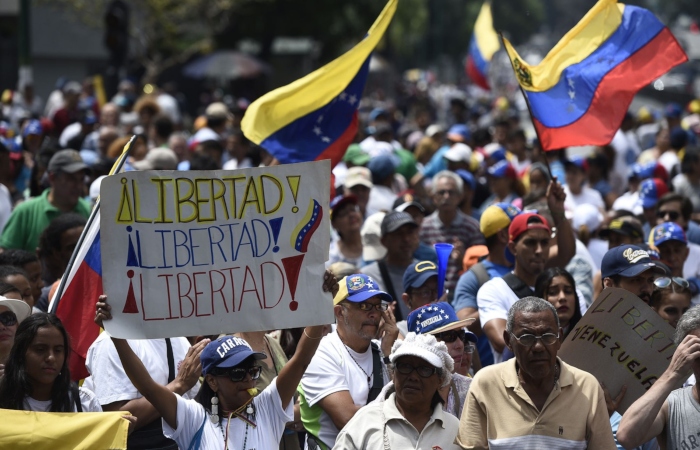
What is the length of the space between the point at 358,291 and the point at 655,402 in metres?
1.85

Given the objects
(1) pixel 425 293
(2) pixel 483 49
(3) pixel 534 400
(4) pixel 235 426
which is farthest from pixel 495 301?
(2) pixel 483 49

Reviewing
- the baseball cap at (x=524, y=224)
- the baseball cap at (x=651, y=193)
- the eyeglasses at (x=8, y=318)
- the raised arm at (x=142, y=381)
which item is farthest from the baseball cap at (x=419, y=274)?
the baseball cap at (x=651, y=193)

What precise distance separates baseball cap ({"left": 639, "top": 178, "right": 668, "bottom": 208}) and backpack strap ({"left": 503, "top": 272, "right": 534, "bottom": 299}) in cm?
347

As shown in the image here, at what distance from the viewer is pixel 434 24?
54156 millimetres

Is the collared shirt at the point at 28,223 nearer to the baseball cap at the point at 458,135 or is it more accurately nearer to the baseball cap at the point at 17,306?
the baseball cap at the point at 17,306

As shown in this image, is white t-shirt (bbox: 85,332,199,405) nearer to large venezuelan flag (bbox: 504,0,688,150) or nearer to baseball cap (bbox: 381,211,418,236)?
baseball cap (bbox: 381,211,418,236)

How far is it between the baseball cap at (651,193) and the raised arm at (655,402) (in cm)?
544

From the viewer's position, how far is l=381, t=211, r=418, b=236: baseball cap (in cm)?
828

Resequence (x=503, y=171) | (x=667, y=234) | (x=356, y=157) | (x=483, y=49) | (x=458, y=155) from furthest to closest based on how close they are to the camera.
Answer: (x=483, y=49) → (x=458, y=155) → (x=356, y=157) → (x=503, y=171) → (x=667, y=234)

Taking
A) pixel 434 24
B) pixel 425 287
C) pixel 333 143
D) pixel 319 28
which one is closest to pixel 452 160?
pixel 333 143

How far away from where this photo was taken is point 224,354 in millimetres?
5293

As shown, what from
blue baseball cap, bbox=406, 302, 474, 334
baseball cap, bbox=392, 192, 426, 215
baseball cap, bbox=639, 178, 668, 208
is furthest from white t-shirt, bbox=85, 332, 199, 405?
baseball cap, bbox=639, 178, 668, 208

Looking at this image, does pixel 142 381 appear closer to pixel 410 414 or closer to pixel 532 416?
pixel 410 414

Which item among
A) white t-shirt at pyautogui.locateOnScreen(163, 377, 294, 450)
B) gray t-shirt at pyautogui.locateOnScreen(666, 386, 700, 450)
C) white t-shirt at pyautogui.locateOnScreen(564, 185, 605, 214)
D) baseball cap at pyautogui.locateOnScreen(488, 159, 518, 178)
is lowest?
gray t-shirt at pyautogui.locateOnScreen(666, 386, 700, 450)
